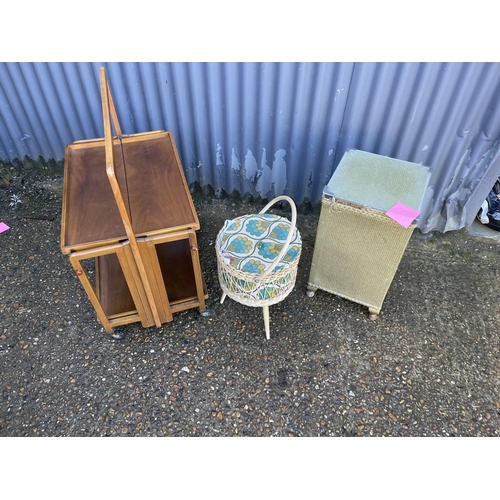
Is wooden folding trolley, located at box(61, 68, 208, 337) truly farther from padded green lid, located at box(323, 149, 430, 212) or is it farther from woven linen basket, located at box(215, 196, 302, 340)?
padded green lid, located at box(323, 149, 430, 212)

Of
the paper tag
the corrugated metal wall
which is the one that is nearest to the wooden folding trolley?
the corrugated metal wall

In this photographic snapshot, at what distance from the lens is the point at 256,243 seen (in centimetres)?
239

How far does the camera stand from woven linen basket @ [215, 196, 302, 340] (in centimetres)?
225

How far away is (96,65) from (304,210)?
203 cm

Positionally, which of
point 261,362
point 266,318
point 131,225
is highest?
point 131,225

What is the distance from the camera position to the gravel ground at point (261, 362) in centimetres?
231

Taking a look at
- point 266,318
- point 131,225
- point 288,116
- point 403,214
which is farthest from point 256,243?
point 288,116

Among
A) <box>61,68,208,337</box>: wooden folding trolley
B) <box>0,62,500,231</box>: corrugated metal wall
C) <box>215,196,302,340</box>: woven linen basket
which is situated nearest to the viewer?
<box>61,68,208,337</box>: wooden folding trolley

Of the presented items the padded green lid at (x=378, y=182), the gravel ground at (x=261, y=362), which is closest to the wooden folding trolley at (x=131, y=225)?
the gravel ground at (x=261, y=362)

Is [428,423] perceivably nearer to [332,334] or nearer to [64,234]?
[332,334]

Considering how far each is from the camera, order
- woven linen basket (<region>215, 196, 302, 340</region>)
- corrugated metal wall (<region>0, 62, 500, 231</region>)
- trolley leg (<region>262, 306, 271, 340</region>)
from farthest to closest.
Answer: corrugated metal wall (<region>0, 62, 500, 231</region>) → trolley leg (<region>262, 306, 271, 340</region>) → woven linen basket (<region>215, 196, 302, 340</region>)

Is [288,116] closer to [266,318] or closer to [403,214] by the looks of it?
[403,214]

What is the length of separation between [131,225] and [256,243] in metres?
0.74
